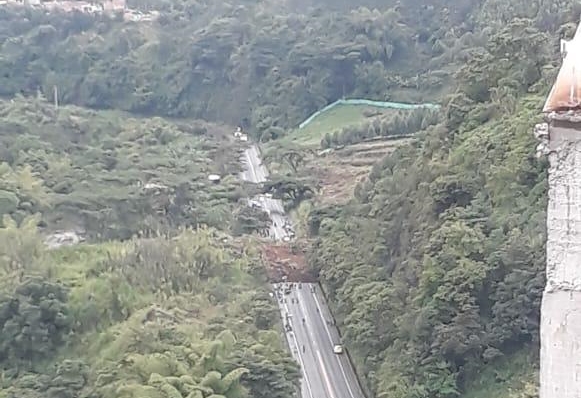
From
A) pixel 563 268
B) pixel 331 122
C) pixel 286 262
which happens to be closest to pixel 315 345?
pixel 286 262


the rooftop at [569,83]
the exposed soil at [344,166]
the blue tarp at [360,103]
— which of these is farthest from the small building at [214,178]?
the rooftop at [569,83]

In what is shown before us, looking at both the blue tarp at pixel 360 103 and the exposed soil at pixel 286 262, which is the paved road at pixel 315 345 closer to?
the exposed soil at pixel 286 262

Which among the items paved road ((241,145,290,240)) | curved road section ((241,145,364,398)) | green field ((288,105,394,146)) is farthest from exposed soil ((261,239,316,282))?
green field ((288,105,394,146))

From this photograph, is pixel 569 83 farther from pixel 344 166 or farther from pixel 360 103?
pixel 360 103

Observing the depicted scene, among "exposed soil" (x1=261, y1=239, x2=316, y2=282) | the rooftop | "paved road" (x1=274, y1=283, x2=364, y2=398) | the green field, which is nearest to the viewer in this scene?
the rooftop

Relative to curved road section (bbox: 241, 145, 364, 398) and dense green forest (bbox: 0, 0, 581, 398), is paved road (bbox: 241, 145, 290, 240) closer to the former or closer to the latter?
dense green forest (bbox: 0, 0, 581, 398)

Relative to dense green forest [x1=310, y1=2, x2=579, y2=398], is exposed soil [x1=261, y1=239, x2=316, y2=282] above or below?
above

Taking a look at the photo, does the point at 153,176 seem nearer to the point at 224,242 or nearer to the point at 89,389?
the point at 224,242
